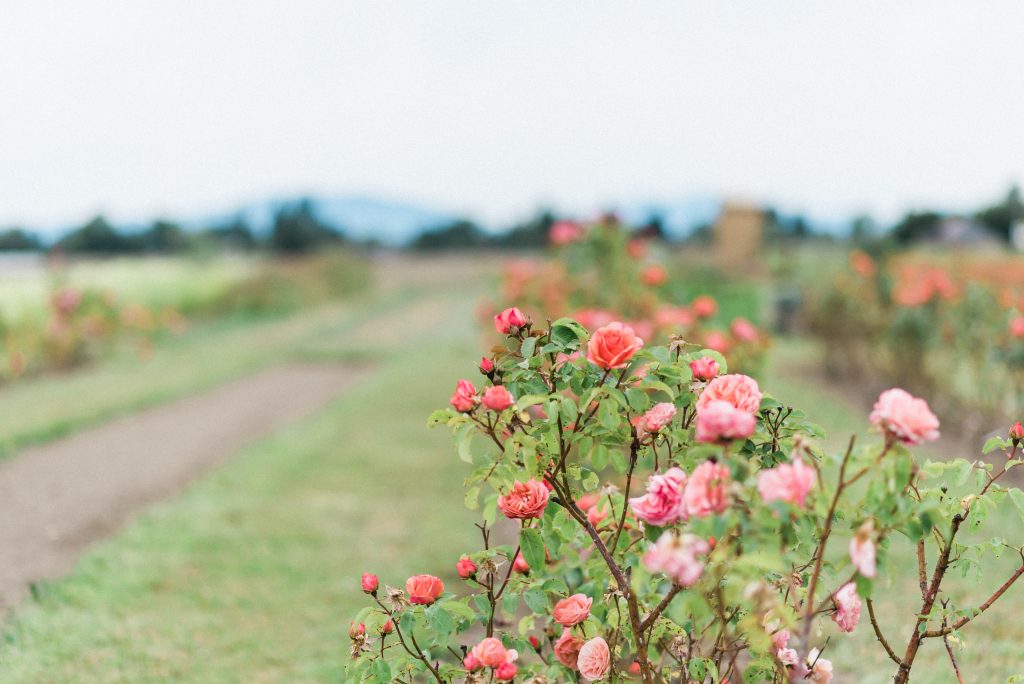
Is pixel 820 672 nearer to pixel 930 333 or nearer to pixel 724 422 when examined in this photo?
pixel 724 422

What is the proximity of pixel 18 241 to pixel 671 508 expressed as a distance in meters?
22.9

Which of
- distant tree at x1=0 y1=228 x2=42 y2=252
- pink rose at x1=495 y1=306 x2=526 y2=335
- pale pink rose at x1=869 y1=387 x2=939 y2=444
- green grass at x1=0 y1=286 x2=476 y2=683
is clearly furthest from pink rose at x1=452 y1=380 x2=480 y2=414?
distant tree at x1=0 y1=228 x2=42 y2=252

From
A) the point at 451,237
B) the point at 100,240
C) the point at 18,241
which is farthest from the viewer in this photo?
the point at 451,237

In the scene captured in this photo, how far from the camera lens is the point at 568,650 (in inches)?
63.7

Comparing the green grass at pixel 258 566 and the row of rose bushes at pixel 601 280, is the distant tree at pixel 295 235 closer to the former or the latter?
the row of rose bushes at pixel 601 280

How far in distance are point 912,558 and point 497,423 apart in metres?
2.91

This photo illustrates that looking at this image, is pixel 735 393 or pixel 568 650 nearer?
pixel 735 393

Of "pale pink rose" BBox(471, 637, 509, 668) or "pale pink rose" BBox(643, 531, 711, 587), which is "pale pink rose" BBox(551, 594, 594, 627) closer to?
"pale pink rose" BBox(471, 637, 509, 668)

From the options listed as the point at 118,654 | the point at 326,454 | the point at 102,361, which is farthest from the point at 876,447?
the point at 102,361

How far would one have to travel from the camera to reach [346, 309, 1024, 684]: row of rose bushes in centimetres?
119

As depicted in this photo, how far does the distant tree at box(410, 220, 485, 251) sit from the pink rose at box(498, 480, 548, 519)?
130 ft

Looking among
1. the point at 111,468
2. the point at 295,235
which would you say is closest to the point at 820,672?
the point at 111,468

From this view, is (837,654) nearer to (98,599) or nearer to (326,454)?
(98,599)

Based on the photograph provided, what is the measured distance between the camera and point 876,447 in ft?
4.00
